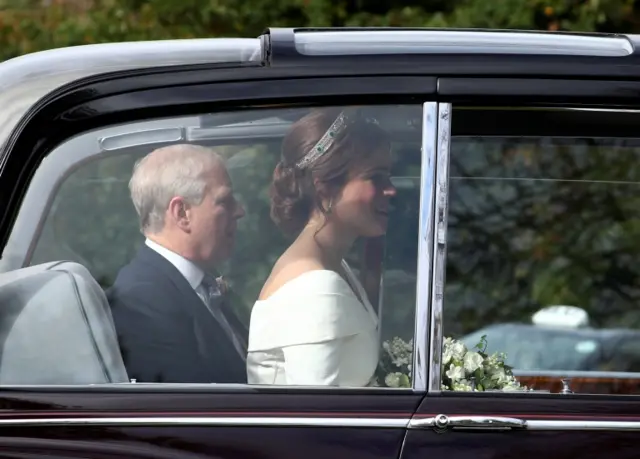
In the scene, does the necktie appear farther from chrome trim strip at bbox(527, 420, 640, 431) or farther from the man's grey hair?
chrome trim strip at bbox(527, 420, 640, 431)

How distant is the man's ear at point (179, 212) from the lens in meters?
2.84

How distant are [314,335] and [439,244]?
1.14 feet

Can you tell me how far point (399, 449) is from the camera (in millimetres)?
2525

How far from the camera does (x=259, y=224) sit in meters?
2.73

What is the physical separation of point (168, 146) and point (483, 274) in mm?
2142

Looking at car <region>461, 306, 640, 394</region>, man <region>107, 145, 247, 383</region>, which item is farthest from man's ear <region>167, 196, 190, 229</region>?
car <region>461, 306, 640, 394</region>

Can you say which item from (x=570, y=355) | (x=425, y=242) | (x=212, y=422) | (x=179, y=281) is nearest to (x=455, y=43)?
(x=425, y=242)

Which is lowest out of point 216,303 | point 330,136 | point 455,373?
point 455,373

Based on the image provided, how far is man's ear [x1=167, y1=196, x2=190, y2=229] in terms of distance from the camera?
112 inches

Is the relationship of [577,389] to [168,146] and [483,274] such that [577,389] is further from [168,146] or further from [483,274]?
[168,146]

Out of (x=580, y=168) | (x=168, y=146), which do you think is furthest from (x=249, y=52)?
(x=580, y=168)

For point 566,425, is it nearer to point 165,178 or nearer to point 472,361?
point 472,361

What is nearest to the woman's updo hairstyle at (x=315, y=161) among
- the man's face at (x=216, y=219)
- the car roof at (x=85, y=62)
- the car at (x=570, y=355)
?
the man's face at (x=216, y=219)

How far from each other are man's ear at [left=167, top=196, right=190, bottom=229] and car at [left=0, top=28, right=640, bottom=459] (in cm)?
12
